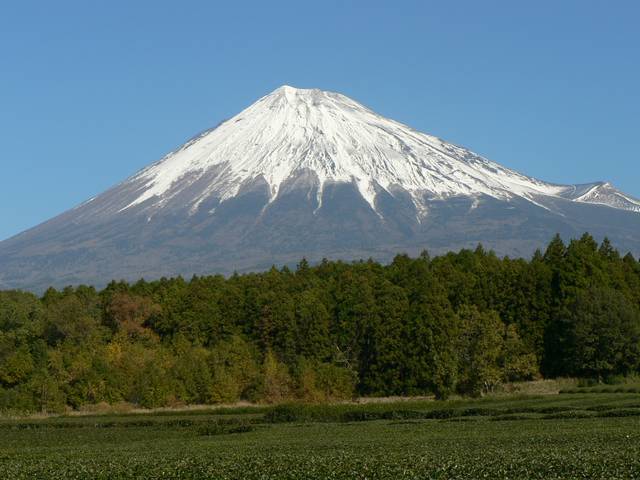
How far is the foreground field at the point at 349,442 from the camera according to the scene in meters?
32.2

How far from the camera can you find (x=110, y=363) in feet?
256

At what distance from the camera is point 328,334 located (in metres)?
87.2

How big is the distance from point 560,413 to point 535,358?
2853 centimetres

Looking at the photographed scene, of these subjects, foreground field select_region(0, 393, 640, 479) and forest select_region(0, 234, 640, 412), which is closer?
foreground field select_region(0, 393, 640, 479)

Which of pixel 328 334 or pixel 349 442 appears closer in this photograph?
pixel 349 442

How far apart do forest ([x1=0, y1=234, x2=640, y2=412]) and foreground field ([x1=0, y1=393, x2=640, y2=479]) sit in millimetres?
10226

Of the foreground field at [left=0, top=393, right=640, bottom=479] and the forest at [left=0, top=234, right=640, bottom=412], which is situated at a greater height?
the forest at [left=0, top=234, right=640, bottom=412]

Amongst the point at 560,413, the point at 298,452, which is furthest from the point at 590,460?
the point at 560,413

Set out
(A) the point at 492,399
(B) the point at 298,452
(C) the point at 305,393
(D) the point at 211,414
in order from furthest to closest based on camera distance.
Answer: (C) the point at 305,393
(A) the point at 492,399
(D) the point at 211,414
(B) the point at 298,452

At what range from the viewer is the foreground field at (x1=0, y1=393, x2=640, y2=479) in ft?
106

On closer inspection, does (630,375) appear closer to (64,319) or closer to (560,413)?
(560,413)

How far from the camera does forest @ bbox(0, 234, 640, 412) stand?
7681 cm

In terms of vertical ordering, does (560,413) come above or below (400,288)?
below

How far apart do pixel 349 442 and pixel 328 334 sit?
1739 inches
